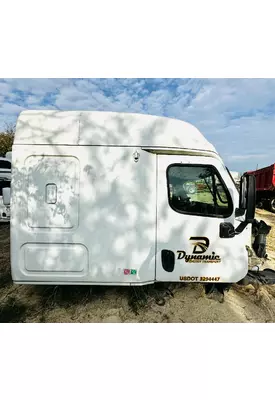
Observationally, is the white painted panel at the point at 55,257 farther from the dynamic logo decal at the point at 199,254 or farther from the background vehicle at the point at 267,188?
the background vehicle at the point at 267,188

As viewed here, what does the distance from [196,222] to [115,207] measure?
1.20 meters

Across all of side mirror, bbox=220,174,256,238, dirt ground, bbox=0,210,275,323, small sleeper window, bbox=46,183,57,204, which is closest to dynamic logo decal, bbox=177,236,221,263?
side mirror, bbox=220,174,256,238

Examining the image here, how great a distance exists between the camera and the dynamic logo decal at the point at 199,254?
2.95 m

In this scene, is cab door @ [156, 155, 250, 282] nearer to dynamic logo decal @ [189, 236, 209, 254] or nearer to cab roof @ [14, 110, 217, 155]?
dynamic logo decal @ [189, 236, 209, 254]

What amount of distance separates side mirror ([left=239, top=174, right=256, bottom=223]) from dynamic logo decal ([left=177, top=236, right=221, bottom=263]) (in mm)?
665

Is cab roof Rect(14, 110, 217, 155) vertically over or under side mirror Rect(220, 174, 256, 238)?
over

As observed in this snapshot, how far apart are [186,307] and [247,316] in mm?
944

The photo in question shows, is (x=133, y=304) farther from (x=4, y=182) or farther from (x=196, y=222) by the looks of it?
(x=4, y=182)

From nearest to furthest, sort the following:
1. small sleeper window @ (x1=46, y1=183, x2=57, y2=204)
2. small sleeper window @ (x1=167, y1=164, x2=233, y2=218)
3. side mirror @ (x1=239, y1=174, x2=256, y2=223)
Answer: side mirror @ (x1=239, y1=174, x2=256, y2=223), small sleeper window @ (x1=46, y1=183, x2=57, y2=204), small sleeper window @ (x1=167, y1=164, x2=233, y2=218)

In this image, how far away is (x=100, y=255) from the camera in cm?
294

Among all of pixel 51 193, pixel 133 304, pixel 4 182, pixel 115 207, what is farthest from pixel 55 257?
pixel 4 182

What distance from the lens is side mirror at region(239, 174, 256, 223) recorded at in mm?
2617
